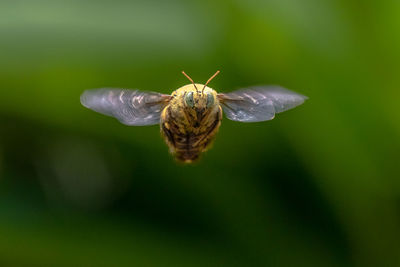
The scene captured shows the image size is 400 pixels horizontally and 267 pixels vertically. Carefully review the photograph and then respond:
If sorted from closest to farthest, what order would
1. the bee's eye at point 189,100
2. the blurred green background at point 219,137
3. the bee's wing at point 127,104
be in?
the bee's wing at point 127,104
the bee's eye at point 189,100
the blurred green background at point 219,137

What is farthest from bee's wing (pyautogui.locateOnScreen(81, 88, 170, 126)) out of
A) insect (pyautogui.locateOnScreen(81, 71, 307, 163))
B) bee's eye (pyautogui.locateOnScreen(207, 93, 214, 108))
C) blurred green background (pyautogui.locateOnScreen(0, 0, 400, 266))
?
blurred green background (pyautogui.locateOnScreen(0, 0, 400, 266))

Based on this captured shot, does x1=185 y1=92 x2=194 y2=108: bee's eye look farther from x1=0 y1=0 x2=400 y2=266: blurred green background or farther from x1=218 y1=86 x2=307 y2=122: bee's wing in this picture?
x1=0 y1=0 x2=400 y2=266: blurred green background

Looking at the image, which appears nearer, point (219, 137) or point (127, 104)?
point (127, 104)

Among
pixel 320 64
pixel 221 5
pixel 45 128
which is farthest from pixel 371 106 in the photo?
pixel 45 128

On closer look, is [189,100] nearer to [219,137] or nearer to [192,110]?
[192,110]

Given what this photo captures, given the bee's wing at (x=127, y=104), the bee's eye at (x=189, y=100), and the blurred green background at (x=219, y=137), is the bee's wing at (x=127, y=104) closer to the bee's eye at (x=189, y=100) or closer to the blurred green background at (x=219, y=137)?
the bee's eye at (x=189, y=100)

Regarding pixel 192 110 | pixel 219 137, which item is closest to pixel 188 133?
pixel 192 110

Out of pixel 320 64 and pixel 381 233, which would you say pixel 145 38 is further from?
pixel 381 233

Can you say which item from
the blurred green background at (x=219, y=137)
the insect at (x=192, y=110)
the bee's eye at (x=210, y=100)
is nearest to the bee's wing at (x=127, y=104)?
the insect at (x=192, y=110)
